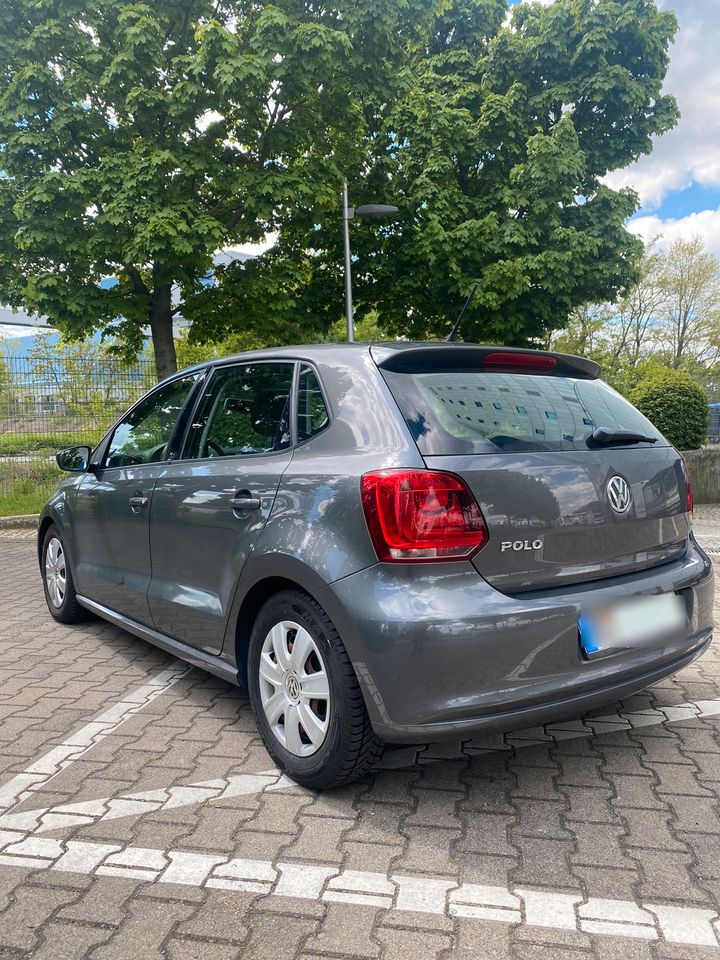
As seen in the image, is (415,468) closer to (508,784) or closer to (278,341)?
(508,784)

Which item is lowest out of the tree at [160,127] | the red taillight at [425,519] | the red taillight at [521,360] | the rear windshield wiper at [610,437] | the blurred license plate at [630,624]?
the blurred license plate at [630,624]

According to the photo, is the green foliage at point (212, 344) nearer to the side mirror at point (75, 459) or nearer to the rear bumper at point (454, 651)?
the side mirror at point (75, 459)

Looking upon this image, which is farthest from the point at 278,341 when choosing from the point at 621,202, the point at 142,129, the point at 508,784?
the point at 508,784

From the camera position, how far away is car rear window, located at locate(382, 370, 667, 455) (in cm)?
258

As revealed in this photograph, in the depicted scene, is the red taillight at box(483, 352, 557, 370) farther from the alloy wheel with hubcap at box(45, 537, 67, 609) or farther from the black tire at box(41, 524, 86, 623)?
the alloy wheel with hubcap at box(45, 537, 67, 609)

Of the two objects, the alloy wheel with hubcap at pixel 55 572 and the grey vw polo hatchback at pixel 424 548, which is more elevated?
the grey vw polo hatchback at pixel 424 548

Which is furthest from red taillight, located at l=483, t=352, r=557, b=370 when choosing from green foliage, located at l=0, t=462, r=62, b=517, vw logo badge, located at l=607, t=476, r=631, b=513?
green foliage, located at l=0, t=462, r=62, b=517

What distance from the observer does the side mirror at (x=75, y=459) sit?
474cm

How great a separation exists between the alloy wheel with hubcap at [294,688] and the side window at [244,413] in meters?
0.78

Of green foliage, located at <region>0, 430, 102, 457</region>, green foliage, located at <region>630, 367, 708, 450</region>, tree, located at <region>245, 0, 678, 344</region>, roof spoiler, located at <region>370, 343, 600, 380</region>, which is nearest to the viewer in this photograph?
roof spoiler, located at <region>370, 343, 600, 380</region>

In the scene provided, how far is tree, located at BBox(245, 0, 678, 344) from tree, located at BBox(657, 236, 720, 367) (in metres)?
22.2

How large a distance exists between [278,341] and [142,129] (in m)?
4.39

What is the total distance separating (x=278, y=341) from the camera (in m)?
13.9

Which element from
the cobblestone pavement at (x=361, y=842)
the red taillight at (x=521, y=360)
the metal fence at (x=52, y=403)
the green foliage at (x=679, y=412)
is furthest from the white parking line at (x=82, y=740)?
the green foliage at (x=679, y=412)
